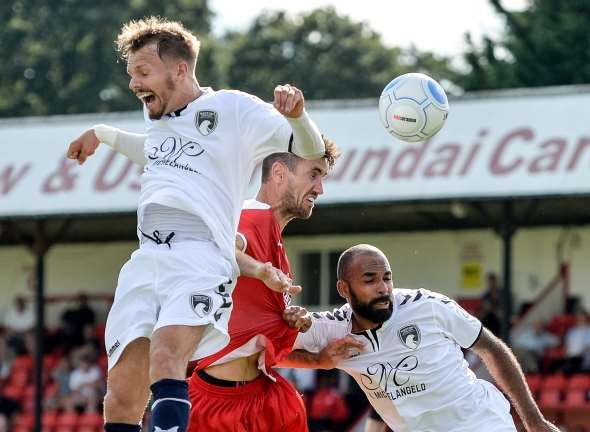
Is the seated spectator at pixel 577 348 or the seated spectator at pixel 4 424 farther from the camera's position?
the seated spectator at pixel 4 424

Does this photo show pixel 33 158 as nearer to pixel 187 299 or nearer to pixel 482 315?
pixel 482 315

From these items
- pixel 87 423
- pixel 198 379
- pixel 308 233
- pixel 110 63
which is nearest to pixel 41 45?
pixel 110 63

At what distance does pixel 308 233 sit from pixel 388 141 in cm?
550

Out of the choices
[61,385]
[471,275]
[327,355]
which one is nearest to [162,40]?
[327,355]

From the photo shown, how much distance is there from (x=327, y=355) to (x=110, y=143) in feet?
5.34

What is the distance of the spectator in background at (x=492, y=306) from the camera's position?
19.9m

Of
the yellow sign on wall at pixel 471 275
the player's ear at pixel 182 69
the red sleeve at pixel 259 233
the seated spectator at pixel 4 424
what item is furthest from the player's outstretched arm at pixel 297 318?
the yellow sign on wall at pixel 471 275

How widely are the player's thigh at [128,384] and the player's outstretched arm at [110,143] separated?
1.15 metres

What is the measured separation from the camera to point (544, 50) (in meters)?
35.5

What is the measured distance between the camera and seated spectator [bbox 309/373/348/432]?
1880 cm

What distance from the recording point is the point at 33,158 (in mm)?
20141

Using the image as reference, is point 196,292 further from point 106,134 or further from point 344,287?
point 344,287

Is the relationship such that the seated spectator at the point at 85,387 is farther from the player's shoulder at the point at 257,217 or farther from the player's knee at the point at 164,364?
the player's knee at the point at 164,364

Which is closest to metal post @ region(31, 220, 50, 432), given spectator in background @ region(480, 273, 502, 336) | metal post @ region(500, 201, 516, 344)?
spectator in background @ region(480, 273, 502, 336)
